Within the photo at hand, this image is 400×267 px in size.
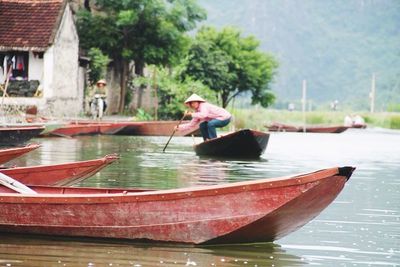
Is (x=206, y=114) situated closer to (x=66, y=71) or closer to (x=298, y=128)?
(x=66, y=71)

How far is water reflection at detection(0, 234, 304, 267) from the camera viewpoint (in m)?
9.59

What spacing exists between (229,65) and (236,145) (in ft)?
103

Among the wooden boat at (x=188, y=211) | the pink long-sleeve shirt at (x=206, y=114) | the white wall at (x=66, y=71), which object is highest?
the white wall at (x=66, y=71)

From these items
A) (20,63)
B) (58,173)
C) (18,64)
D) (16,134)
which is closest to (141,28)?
(20,63)

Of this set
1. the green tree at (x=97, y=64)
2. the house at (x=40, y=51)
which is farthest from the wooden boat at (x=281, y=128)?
the house at (x=40, y=51)

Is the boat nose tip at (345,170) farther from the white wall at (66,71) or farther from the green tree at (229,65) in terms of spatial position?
the green tree at (229,65)

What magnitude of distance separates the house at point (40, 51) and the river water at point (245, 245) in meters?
13.0

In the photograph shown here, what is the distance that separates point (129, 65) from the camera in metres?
46.9

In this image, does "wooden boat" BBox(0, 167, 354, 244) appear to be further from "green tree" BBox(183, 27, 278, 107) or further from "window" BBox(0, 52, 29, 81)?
"green tree" BBox(183, 27, 278, 107)

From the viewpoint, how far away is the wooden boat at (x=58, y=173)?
12648 millimetres

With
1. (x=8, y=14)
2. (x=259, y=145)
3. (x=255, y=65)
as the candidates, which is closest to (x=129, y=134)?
(x=8, y=14)

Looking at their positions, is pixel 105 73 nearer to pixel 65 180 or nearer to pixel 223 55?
pixel 223 55

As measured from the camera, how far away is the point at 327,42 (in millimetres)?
134375

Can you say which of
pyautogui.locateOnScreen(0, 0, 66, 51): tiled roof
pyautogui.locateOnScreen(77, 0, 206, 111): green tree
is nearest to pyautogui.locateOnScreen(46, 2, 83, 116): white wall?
pyautogui.locateOnScreen(0, 0, 66, 51): tiled roof
